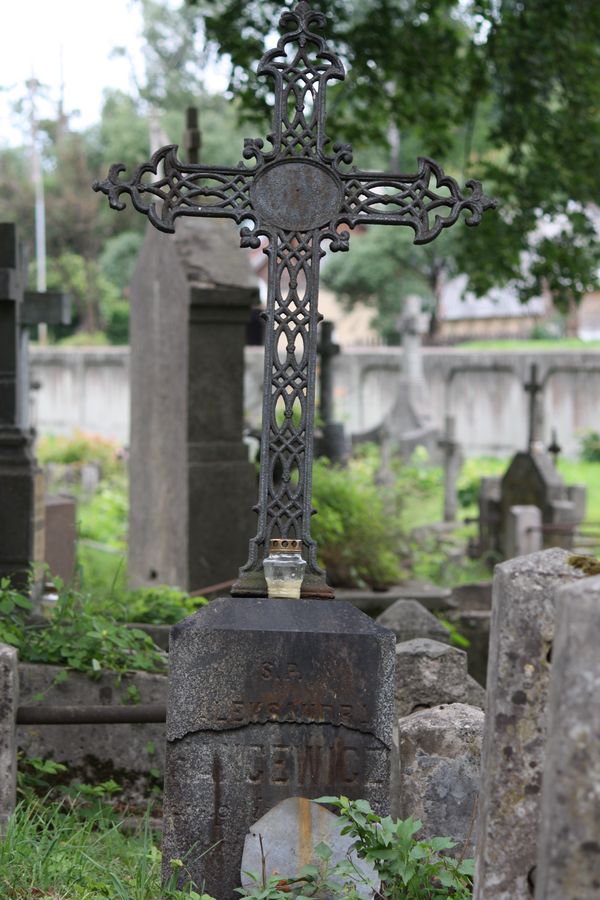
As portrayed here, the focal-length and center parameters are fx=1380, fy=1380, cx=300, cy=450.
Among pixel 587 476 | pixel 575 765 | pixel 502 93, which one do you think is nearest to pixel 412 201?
pixel 575 765

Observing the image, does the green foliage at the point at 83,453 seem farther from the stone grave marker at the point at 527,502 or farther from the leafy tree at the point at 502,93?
the leafy tree at the point at 502,93

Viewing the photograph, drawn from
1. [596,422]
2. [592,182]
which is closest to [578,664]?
[592,182]

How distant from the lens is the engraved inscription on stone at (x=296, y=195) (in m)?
4.86

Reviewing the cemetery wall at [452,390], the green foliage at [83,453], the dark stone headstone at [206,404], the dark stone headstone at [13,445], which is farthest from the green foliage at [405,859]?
the cemetery wall at [452,390]

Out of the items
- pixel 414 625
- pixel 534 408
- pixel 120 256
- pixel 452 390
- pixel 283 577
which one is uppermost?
pixel 120 256

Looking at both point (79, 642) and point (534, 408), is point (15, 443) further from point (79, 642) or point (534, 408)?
point (534, 408)

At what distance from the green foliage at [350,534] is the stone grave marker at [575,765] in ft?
24.1

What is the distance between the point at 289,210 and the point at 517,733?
92.5 inches

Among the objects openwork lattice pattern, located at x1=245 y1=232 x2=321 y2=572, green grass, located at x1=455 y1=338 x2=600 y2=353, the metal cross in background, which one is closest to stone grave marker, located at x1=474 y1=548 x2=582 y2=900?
openwork lattice pattern, located at x1=245 y1=232 x2=321 y2=572

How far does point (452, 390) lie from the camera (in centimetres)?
3291

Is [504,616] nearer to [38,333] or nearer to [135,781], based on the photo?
[135,781]

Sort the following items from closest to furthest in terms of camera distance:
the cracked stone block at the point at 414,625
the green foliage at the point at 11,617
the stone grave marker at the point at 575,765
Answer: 1. the stone grave marker at the point at 575,765
2. the green foliage at the point at 11,617
3. the cracked stone block at the point at 414,625

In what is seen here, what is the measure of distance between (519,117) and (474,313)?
40.6m

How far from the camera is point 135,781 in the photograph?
18.3 ft
